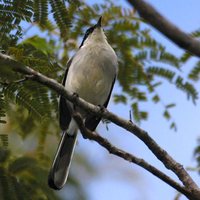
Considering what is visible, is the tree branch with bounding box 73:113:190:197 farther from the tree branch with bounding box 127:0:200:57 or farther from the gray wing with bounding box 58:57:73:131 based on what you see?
the tree branch with bounding box 127:0:200:57

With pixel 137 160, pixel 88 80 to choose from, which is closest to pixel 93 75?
pixel 88 80

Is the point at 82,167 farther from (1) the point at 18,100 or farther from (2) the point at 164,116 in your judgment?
(1) the point at 18,100

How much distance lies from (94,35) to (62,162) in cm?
133

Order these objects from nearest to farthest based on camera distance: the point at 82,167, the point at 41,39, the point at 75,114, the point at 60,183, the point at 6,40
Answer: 1. the point at 75,114
2. the point at 6,40
3. the point at 60,183
4. the point at 41,39
5. the point at 82,167

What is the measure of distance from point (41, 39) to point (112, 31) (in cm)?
72

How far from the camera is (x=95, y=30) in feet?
14.5

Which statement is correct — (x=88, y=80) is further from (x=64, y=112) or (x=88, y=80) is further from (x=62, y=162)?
(x=62, y=162)

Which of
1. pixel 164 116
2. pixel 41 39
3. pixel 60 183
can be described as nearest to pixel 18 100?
pixel 60 183

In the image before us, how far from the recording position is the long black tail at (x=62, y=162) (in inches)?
128

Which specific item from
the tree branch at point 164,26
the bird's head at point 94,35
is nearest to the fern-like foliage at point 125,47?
the bird's head at point 94,35

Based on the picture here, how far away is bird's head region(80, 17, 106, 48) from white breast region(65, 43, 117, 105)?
0.60 ft

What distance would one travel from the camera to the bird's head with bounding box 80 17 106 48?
4332mm

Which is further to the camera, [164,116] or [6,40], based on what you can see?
[164,116]

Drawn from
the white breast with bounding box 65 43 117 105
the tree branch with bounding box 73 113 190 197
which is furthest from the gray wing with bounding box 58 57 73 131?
the tree branch with bounding box 73 113 190 197
